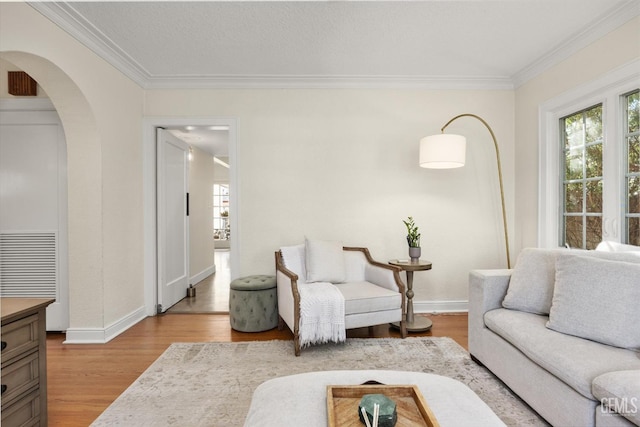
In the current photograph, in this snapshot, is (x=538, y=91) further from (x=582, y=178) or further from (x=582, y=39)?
(x=582, y=178)

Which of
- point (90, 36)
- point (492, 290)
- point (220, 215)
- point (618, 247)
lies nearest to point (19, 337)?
point (90, 36)

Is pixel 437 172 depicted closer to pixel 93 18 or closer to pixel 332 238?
pixel 332 238

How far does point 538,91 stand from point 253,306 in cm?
368

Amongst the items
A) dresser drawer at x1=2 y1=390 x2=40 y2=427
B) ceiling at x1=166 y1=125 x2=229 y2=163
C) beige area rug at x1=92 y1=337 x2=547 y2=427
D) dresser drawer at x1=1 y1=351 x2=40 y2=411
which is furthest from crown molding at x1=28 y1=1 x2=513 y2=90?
dresser drawer at x1=2 y1=390 x2=40 y2=427

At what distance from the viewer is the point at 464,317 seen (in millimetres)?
3541

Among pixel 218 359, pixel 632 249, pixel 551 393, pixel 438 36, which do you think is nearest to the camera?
pixel 551 393

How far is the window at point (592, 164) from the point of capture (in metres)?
2.49

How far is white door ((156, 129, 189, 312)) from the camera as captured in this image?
372 cm

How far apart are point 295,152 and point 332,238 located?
1.09m

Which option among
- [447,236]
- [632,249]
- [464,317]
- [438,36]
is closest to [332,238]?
[447,236]

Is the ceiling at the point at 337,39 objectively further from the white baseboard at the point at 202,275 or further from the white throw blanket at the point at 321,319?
the white baseboard at the point at 202,275

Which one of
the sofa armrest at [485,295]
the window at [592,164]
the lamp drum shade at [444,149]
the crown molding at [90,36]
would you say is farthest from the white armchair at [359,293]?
the crown molding at [90,36]

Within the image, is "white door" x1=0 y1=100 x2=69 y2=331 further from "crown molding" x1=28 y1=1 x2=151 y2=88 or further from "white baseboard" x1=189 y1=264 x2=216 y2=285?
"white baseboard" x1=189 y1=264 x2=216 y2=285

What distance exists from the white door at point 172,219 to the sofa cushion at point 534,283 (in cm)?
351
